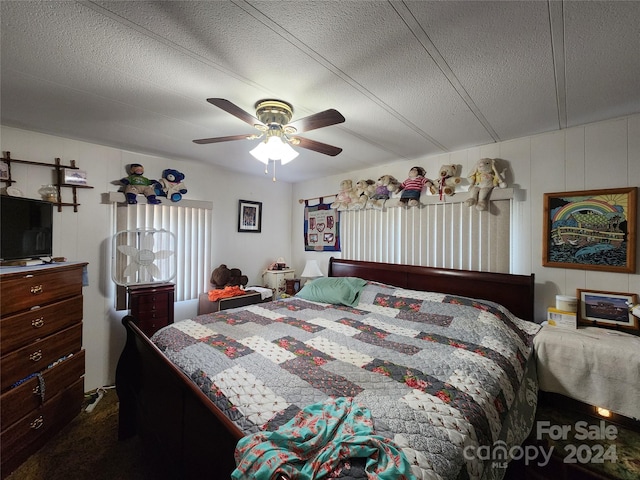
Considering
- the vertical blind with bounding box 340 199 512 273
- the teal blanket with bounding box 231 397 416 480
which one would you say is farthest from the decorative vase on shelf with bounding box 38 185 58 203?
the vertical blind with bounding box 340 199 512 273

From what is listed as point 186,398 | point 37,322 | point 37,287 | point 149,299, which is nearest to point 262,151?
point 186,398

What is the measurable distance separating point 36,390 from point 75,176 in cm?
175

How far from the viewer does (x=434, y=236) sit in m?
2.89

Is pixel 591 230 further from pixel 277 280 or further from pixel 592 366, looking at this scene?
pixel 277 280

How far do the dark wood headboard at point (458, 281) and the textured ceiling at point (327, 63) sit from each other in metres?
1.27

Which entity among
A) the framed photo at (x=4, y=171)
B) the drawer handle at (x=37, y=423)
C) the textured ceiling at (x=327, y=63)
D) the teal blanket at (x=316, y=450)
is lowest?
the drawer handle at (x=37, y=423)

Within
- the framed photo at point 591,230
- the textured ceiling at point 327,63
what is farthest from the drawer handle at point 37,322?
the framed photo at point 591,230

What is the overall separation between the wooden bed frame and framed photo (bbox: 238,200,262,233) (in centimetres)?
201

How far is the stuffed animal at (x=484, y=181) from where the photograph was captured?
2471mm

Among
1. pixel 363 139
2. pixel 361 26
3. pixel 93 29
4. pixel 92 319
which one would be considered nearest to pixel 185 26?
pixel 93 29

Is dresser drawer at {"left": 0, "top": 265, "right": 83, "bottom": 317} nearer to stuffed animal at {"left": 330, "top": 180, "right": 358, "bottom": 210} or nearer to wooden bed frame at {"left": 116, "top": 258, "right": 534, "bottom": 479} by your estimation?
wooden bed frame at {"left": 116, "top": 258, "right": 534, "bottom": 479}

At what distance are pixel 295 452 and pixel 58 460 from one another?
200 cm

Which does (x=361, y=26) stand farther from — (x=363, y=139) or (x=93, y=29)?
(x=363, y=139)

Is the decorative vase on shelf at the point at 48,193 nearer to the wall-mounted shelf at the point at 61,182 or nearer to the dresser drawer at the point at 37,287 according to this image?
the wall-mounted shelf at the point at 61,182
